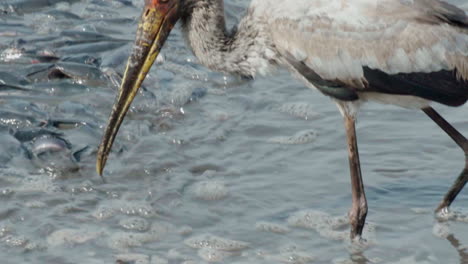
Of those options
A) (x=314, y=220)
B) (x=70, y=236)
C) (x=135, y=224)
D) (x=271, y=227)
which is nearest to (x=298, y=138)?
(x=314, y=220)

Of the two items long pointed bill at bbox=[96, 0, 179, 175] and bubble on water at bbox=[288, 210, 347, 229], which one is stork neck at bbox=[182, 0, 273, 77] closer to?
long pointed bill at bbox=[96, 0, 179, 175]

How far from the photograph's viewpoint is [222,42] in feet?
24.6

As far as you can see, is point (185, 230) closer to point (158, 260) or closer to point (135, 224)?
point (135, 224)

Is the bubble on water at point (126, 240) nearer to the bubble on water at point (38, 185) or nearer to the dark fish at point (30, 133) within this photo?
the bubble on water at point (38, 185)

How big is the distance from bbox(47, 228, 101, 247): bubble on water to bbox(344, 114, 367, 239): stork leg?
166 centimetres

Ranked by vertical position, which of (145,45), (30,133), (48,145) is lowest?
(30,133)

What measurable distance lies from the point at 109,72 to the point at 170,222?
2530mm

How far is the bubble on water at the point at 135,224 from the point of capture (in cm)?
732

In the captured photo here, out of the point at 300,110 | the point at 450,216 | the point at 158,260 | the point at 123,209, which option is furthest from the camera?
the point at 300,110

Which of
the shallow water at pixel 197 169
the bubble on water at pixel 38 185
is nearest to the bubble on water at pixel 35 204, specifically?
the shallow water at pixel 197 169

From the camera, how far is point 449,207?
7738 mm

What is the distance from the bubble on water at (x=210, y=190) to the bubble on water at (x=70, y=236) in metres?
0.91

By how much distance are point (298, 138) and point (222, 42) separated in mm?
1544

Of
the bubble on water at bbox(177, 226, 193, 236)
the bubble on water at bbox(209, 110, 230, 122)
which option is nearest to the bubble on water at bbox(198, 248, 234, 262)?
the bubble on water at bbox(177, 226, 193, 236)
